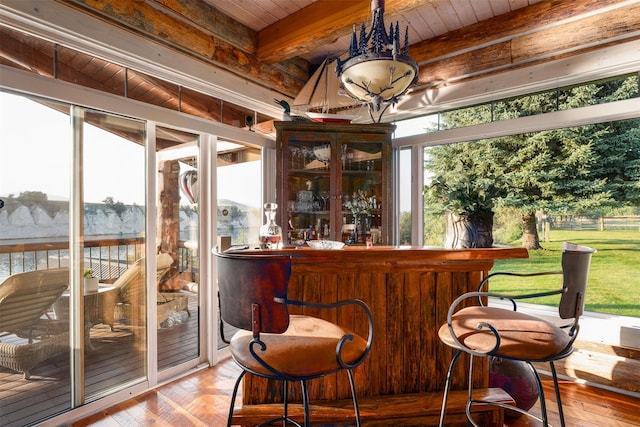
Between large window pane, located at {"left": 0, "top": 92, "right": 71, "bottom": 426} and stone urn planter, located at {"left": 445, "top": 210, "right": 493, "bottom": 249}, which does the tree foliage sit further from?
large window pane, located at {"left": 0, "top": 92, "right": 71, "bottom": 426}

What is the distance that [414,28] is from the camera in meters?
3.21

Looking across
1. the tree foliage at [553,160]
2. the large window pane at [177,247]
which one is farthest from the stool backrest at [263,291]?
the tree foliage at [553,160]

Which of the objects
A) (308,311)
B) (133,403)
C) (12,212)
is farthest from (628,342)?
(12,212)

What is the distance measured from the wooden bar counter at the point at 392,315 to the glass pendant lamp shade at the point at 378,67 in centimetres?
86

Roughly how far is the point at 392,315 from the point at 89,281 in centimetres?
200

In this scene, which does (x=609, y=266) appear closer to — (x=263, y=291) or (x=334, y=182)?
(x=334, y=182)

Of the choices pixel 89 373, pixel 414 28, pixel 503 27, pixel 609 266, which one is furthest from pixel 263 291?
pixel 609 266

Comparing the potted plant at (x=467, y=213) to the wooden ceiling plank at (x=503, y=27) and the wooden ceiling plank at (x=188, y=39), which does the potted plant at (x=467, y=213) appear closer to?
the wooden ceiling plank at (x=503, y=27)

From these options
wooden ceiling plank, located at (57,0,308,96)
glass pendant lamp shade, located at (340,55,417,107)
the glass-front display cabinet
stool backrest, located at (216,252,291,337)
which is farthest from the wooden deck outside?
glass pendant lamp shade, located at (340,55,417,107)

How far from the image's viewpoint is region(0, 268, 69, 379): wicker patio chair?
1988 millimetres

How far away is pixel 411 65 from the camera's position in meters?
1.76

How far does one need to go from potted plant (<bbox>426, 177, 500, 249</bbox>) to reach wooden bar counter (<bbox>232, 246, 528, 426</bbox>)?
0.37 ft

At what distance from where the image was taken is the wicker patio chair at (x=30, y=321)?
1.99m

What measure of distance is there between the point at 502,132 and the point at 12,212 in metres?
3.60
